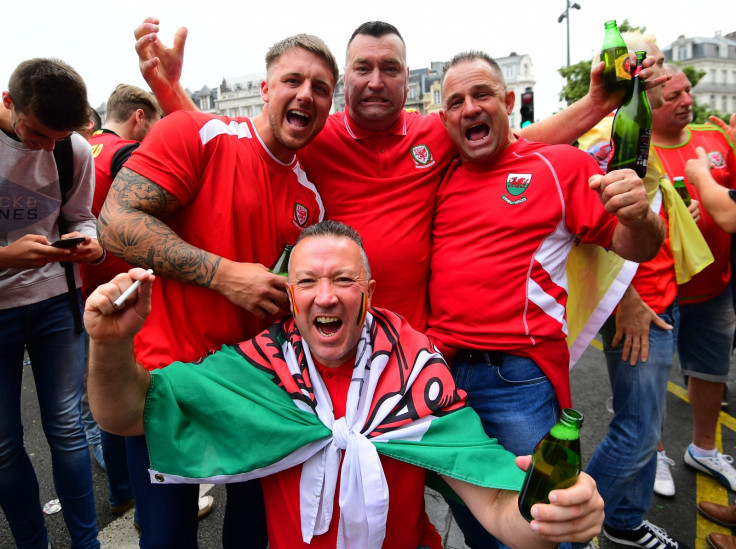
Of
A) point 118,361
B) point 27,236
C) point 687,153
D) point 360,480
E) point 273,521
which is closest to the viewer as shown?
point 118,361

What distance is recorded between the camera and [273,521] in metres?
1.88

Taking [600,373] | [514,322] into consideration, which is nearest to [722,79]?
[600,373]

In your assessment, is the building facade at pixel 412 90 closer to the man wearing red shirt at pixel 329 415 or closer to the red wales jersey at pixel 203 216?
the red wales jersey at pixel 203 216

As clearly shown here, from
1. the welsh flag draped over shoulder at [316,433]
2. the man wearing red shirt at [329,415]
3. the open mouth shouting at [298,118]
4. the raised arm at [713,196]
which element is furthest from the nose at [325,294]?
the raised arm at [713,196]

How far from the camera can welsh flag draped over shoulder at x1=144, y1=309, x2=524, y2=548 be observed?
170cm

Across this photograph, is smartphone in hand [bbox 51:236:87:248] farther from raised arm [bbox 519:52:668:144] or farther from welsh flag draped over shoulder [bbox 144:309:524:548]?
raised arm [bbox 519:52:668:144]

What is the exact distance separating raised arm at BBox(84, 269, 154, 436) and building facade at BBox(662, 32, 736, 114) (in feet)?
232

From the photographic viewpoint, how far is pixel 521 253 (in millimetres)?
2258

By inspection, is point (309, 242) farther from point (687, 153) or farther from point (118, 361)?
point (687, 153)

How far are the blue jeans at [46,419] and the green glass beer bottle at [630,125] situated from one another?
9.61 feet

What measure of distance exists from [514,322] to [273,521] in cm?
132

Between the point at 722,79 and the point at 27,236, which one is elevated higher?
the point at 722,79

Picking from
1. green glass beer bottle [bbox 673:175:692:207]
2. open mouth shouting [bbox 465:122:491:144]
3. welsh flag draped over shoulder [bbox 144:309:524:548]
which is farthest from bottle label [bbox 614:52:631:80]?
welsh flag draped over shoulder [bbox 144:309:524:548]

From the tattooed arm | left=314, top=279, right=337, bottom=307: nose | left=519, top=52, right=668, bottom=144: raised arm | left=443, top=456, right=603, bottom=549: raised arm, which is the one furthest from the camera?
left=519, top=52, right=668, bottom=144: raised arm
